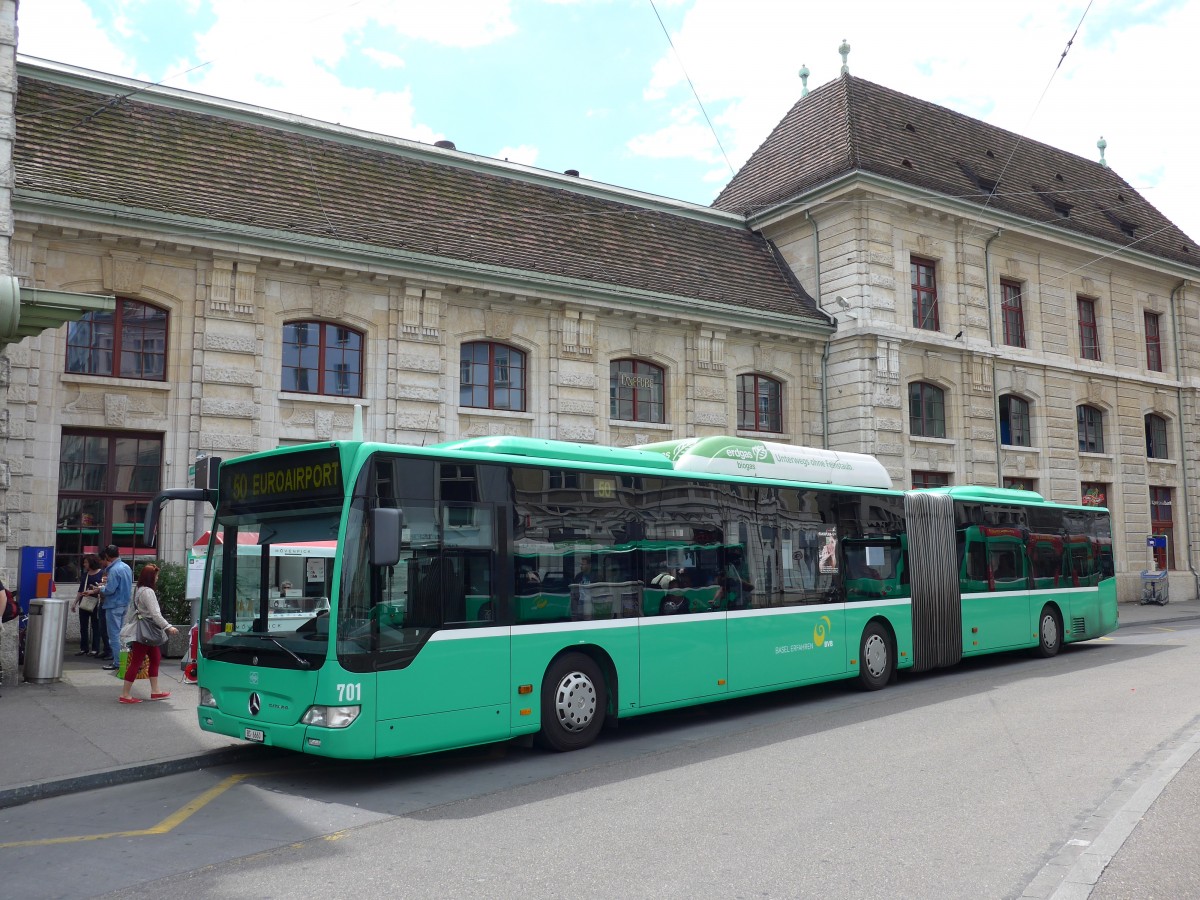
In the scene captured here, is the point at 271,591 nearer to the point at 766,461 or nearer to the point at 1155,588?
the point at 766,461

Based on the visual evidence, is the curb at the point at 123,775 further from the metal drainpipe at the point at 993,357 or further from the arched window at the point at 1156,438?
the arched window at the point at 1156,438

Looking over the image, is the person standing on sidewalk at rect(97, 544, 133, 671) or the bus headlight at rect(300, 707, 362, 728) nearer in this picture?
the bus headlight at rect(300, 707, 362, 728)

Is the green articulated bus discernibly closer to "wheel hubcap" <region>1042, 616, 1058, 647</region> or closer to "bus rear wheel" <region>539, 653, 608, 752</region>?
"bus rear wheel" <region>539, 653, 608, 752</region>

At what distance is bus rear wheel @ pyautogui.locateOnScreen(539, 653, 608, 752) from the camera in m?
9.50

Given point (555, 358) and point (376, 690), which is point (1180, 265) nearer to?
point (555, 358)

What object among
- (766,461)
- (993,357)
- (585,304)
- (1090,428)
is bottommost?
(766,461)

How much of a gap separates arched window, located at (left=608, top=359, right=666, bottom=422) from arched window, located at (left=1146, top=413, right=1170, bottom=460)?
19.3 metres

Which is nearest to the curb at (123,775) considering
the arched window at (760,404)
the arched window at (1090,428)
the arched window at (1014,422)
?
the arched window at (760,404)

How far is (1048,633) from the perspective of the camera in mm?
17750

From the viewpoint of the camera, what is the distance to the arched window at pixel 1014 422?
93.5 feet

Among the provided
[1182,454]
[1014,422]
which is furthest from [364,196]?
[1182,454]

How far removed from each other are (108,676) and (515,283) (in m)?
10.5

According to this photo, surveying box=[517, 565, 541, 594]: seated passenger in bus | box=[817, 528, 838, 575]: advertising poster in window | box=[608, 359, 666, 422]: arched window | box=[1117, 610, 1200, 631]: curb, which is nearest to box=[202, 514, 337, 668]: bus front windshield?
box=[517, 565, 541, 594]: seated passenger in bus

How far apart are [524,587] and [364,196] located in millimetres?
12990
